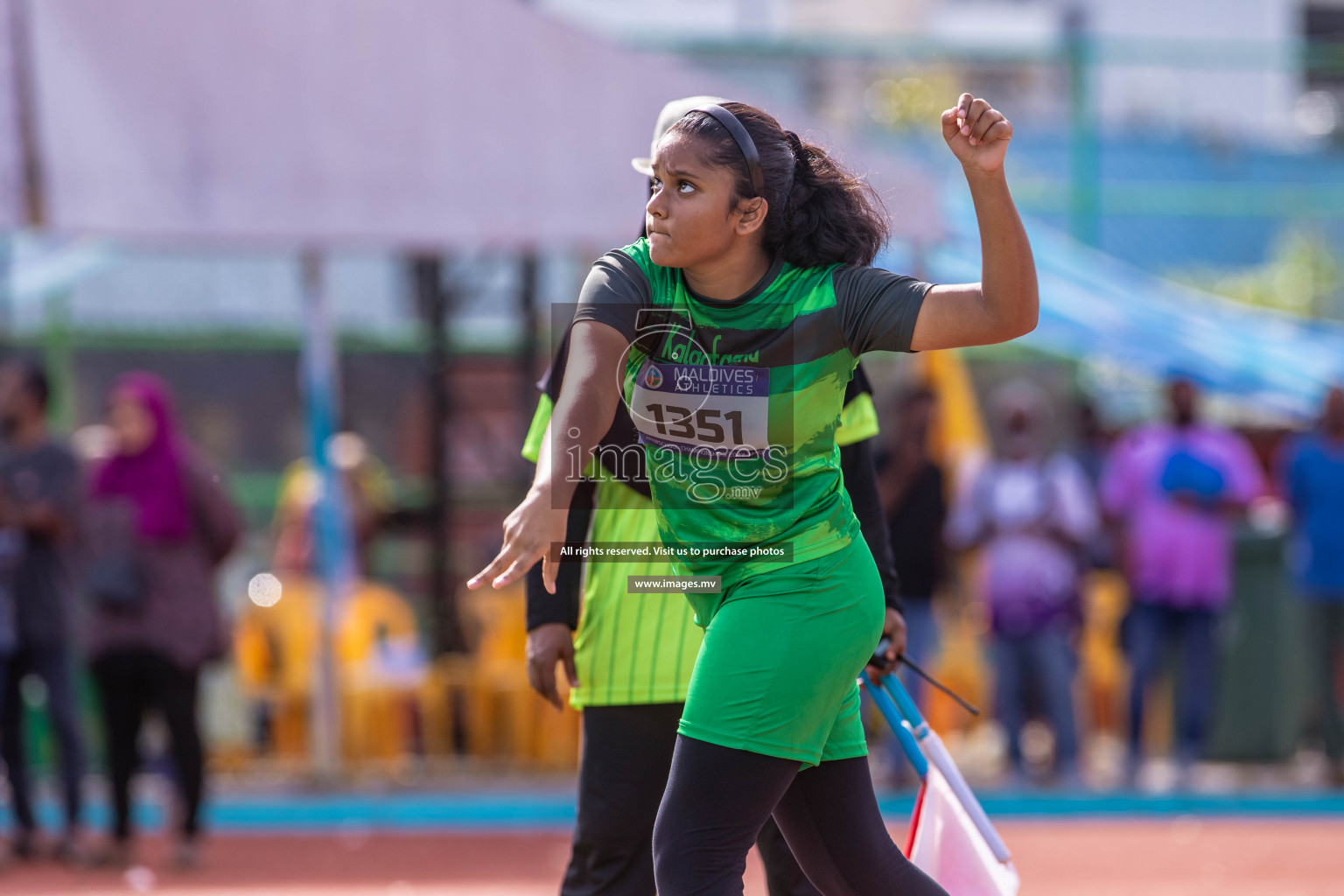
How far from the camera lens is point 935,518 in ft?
26.7

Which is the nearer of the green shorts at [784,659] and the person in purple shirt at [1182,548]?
the green shorts at [784,659]

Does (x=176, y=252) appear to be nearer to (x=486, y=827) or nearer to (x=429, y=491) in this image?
(x=429, y=491)

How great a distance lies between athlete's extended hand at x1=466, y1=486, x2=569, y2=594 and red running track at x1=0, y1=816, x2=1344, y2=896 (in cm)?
359

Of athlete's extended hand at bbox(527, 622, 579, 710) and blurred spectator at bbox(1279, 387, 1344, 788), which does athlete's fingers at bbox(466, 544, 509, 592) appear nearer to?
athlete's extended hand at bbox(527, 622, 579, 710)

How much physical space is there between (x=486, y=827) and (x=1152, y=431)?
156 inches

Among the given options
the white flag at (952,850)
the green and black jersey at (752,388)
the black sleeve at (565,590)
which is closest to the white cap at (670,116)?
the green and black jersey at (752,388)

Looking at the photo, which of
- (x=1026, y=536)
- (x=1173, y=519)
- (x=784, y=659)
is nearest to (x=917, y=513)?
(x=1026, y=536)

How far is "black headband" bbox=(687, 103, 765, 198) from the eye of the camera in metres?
2.69

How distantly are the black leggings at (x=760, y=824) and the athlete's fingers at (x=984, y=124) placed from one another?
1015mm

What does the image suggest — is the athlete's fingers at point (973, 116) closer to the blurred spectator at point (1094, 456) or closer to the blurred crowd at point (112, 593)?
the blurred crowd at point (112, 593)

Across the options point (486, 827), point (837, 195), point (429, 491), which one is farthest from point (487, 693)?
point (837, 195)

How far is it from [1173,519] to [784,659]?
630cm

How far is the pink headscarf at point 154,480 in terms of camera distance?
660cm

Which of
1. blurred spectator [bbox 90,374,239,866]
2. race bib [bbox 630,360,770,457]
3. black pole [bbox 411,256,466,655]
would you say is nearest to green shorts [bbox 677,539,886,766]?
race bib [bbox 630,360,770,457]
